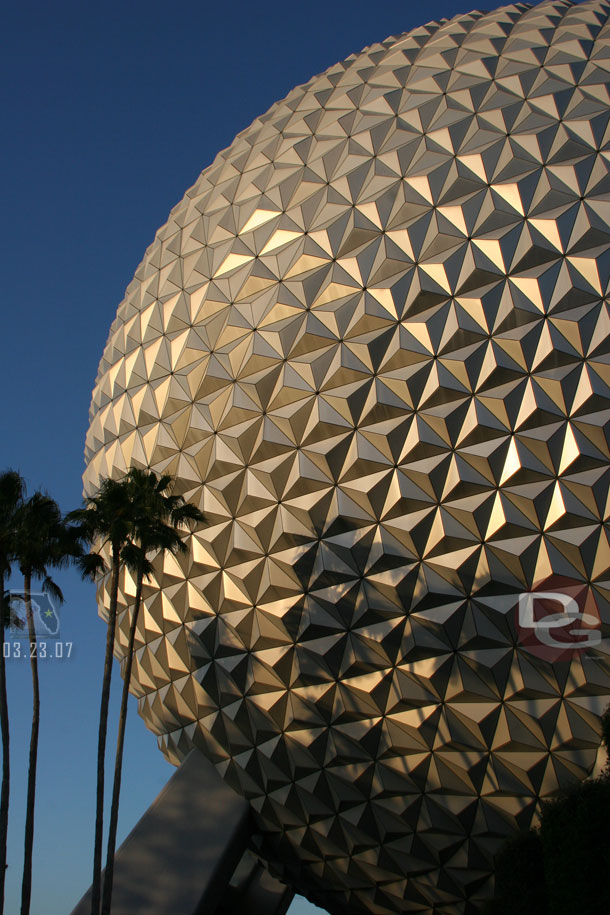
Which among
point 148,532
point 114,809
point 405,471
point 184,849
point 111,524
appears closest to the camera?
point 114,809

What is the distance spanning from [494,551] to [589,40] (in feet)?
38.6

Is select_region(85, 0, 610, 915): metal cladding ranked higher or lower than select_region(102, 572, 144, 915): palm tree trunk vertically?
higher

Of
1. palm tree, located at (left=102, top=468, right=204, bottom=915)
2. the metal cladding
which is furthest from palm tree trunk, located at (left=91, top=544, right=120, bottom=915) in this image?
the metal cladding

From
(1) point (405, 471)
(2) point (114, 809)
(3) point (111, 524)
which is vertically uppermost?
(1) point (405, 471)

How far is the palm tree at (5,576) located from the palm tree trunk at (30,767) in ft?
1.27

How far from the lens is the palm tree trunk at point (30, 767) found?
43.2 ft

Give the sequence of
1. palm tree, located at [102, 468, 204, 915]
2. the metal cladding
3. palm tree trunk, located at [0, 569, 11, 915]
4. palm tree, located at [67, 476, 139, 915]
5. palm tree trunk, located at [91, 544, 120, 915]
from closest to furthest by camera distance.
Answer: palm tree trunk, located at [91, 544, 120, 915]
palm tree trunk, located at [0, 569, 11, 915]
the metal cladding
palm tree, located at [67, 476, 139, 915]
palm tree, located at [102, 468, 204, 915]

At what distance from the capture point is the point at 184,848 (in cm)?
1550

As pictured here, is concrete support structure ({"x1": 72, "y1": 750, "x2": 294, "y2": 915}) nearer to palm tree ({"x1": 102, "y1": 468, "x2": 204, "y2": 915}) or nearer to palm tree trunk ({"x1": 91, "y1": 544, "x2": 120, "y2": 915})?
palm tree trunk ({"x1": 91, "y1": 544, "x2": 120, "y2": 915})

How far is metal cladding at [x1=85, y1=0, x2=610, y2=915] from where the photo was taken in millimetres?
13719

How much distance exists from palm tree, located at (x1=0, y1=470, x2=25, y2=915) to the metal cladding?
307cm

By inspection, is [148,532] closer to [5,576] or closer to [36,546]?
[36,546]

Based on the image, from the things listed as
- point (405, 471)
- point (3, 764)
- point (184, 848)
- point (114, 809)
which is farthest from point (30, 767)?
point (405, 471)

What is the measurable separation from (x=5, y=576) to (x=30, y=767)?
3.82 m
